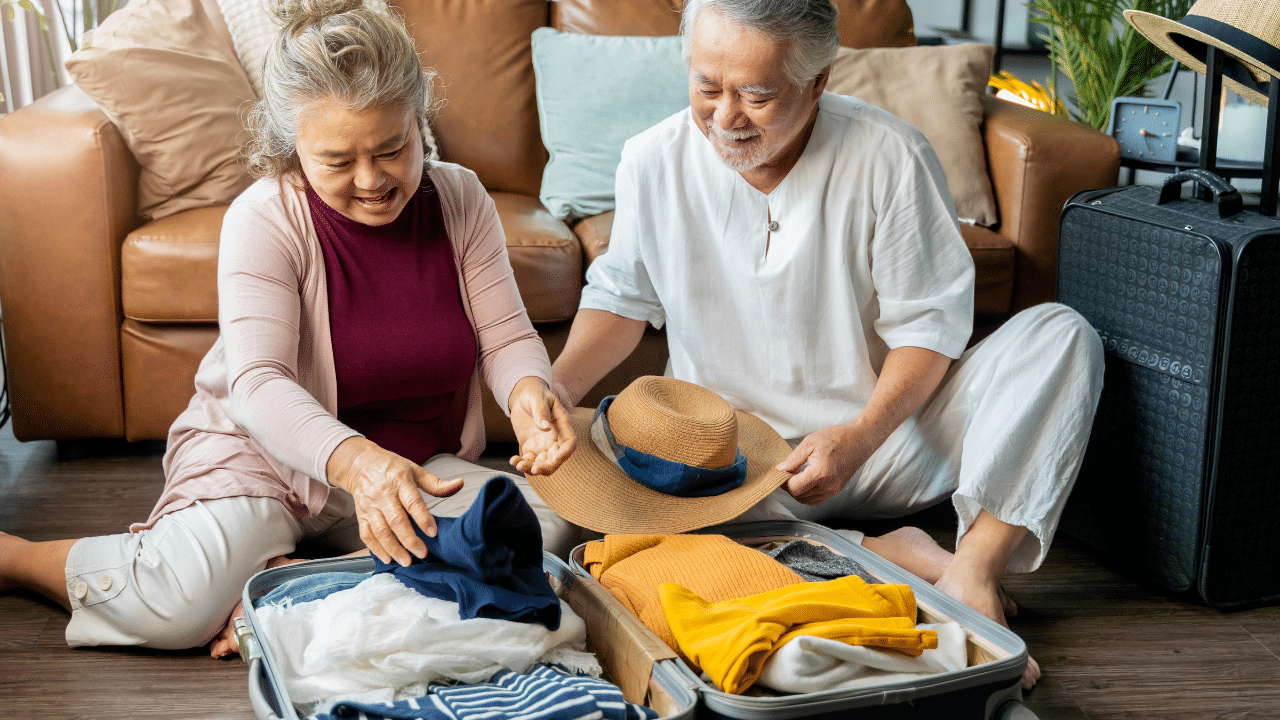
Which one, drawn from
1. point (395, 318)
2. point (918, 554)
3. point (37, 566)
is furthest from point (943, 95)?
point (37, 566)

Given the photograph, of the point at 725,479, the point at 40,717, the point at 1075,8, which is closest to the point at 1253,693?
the point at 725,479

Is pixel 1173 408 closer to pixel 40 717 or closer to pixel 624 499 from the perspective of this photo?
pixel 624 499

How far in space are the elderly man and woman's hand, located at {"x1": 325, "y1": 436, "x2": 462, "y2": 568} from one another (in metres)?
0.49

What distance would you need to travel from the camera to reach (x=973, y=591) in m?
1.40

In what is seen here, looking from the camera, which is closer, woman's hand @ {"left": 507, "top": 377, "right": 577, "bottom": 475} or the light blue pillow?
woman's hand @ {"left": 507, "top": 377, "right": 577, "bottom": 475}

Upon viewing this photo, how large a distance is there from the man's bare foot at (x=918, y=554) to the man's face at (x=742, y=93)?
59 centimetres

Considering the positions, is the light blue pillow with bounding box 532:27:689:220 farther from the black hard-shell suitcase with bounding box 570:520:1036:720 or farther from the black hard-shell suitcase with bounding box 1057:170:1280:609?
the black hard-shell suitcase with bounding box 570:520:1036:720

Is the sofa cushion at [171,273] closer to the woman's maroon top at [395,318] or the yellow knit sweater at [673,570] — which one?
the woman's maroon top at [395,318]

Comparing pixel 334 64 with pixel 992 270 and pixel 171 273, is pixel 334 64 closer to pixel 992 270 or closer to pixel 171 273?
pixel 171 273

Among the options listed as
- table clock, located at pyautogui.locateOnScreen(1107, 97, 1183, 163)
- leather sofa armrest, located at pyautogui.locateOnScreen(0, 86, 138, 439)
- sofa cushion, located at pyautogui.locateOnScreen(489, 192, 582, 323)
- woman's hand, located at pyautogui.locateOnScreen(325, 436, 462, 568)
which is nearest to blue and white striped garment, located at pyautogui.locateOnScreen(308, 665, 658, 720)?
woman's hand, located at pyautogui.locateOnScreen(325, 436, 462, 568)

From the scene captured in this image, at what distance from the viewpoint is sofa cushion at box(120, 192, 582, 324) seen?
1.91 meters

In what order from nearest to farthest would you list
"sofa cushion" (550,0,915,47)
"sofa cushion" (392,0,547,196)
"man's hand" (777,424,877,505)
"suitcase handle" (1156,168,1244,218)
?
"man's hand" (777,424,877,505) → "suitcase handle" (1156,168,1244,218) → "sofa cushion" (392,0,547,196) → "sofa cushion" (550,0,915,47)

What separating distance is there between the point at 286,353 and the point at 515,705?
61cm

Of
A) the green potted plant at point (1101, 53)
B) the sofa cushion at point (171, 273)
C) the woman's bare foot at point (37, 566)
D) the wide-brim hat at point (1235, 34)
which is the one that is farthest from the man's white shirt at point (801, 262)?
the green potted plant at point (1101, 53)
